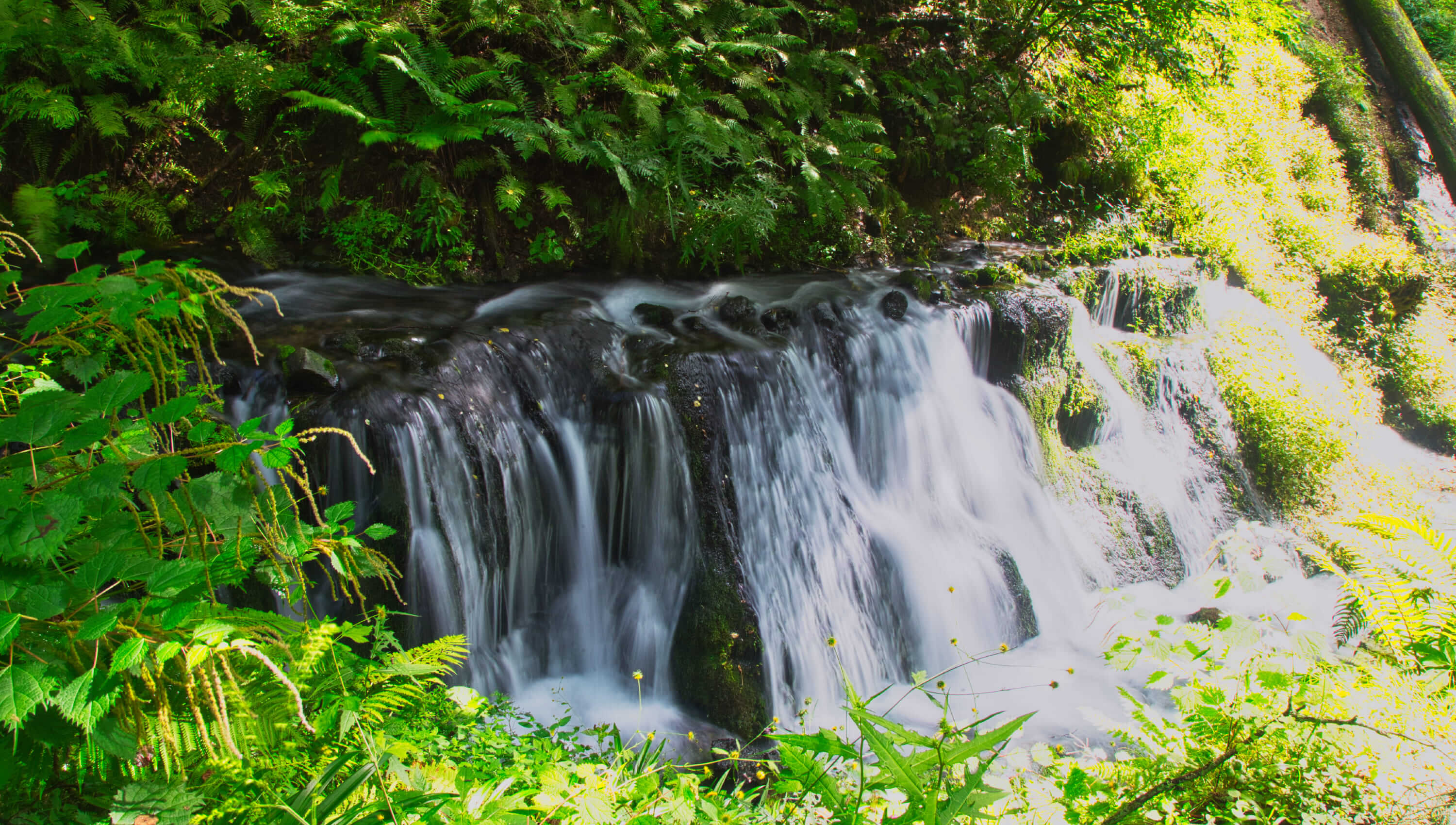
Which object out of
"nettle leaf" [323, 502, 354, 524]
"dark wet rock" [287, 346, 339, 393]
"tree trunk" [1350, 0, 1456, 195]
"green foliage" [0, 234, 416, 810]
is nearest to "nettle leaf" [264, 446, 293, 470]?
"green foliage" [0, 234, 416, 810]

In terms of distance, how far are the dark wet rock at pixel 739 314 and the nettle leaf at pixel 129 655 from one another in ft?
15.6

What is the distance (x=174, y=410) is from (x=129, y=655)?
46cm

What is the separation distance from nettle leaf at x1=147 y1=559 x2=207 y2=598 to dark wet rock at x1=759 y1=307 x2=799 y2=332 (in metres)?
4.70

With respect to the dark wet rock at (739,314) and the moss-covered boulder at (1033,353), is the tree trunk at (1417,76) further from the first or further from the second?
the dark wet rock at (739,314)

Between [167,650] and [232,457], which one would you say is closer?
[167,650]

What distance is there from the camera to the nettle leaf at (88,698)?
49.8 inches

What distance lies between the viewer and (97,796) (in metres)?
1.47

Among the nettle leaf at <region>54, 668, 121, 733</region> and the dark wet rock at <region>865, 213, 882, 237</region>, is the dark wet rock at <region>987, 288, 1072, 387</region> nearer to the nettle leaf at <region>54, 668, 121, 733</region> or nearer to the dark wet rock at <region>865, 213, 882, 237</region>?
the dark wet rock at <region>865, 213, 882, 237</region>

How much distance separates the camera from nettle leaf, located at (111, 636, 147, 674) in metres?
1.25

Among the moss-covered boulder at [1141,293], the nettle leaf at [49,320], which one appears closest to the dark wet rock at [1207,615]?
the moss-covered boulder at [1141,293]

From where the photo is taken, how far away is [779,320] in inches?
233

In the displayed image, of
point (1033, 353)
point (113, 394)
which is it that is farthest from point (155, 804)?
point (1033, 353)

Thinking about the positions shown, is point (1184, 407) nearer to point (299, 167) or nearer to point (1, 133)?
point (299, 167)

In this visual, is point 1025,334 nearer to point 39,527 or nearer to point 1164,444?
point 1164,444
